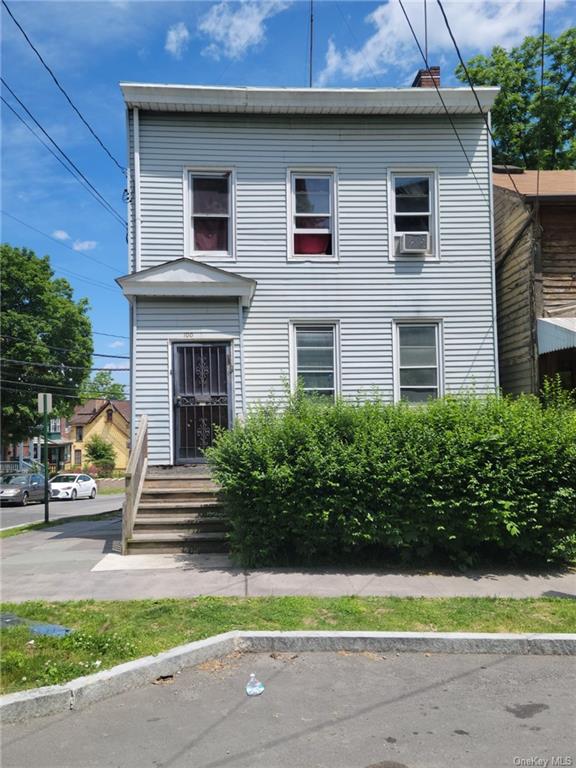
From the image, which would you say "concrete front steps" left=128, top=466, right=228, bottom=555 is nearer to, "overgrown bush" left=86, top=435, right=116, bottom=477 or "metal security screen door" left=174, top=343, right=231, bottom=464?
"metal security screen door" left=174, top=343, right=231, bottom=464

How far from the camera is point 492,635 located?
5406 mm

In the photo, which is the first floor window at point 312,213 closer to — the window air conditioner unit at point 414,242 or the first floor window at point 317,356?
the window air conditioner unit at point 414,242

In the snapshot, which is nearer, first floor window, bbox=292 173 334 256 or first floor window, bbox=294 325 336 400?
first floor window, bbox=294 325 336 400

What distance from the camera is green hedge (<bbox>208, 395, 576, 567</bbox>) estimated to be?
24.4ft

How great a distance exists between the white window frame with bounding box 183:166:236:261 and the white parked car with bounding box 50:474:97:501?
2342 centimetres

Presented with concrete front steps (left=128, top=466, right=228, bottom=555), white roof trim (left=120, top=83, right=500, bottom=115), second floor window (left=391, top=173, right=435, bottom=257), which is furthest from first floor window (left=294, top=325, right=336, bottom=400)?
white roof trim (left=120, top=83, right=500, bottom=115)

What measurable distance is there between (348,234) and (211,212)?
266cm

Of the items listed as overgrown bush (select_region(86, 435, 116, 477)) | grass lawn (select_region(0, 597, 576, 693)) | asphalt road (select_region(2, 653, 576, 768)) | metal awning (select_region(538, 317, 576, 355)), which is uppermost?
metal awning (select_region(538, 317, 576, 355))

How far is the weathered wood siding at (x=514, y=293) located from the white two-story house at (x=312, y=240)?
0.70 m

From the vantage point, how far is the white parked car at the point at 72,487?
1240 inches

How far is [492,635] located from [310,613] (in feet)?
5.46

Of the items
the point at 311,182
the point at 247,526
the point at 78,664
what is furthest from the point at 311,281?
the point at 78,664
